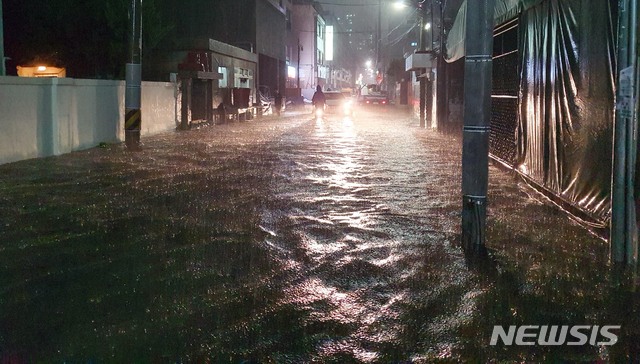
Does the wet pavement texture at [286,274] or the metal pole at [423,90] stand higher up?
the metal pole at [423,90]

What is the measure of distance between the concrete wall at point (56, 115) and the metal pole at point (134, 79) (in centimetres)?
101

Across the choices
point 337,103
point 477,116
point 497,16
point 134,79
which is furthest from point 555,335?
point 337,103

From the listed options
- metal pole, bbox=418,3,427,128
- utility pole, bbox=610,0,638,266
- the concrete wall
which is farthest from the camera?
metal pole, bbox=418,3,427,128

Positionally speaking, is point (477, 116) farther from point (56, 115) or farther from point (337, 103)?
point (337, 103)

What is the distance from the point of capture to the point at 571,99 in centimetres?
866

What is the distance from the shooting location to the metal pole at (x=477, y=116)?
675cm

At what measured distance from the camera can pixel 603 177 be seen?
750 cm

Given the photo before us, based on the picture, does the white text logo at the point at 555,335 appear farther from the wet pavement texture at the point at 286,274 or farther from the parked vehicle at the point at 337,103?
the parked vehicle at the point at 337,103

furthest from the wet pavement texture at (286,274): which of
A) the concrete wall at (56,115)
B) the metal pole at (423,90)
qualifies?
the metal pole at (423,90)

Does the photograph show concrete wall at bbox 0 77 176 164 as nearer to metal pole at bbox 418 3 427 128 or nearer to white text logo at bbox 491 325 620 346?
white text logo at bbox 491 325 620 346

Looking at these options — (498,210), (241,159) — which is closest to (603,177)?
(498,210)

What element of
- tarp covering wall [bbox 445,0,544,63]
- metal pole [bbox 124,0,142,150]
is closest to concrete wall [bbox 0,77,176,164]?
metal pole [bbox 124,0,142,150]

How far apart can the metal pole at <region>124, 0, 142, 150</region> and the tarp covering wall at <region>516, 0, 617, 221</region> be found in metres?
9.75

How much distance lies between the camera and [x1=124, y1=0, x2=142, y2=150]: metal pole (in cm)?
1689
